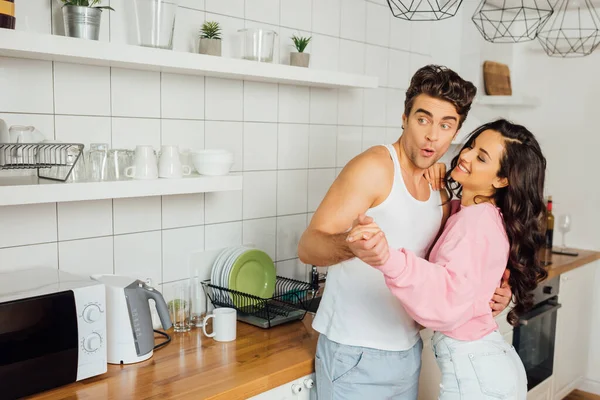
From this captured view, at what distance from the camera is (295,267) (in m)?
2.69

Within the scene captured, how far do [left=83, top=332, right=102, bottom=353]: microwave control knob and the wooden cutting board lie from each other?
2823 mm

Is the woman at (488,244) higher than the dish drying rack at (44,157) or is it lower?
lower

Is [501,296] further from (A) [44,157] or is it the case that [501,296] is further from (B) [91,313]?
(A) [44,157]

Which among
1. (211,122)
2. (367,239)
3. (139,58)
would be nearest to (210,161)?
(211,122)

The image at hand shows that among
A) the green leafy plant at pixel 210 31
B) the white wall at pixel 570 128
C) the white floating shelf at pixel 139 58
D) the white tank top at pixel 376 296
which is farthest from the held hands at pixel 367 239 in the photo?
the white wall at pixel 570 128

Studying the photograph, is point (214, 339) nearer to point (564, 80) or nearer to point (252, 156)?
point (252, 156)

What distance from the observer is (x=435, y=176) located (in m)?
1.95

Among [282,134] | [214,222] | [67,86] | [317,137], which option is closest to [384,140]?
[317,137]

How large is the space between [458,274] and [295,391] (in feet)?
2.08

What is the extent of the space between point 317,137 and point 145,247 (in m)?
0.96

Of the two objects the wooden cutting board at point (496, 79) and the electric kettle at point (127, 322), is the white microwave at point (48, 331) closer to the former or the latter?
the electric kettle at point (127, 322)

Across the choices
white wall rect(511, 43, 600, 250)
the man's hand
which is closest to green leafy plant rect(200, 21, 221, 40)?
the man's hand

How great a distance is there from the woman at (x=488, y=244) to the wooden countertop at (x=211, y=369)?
0.46 meters

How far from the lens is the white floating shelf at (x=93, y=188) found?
5.10 feet
